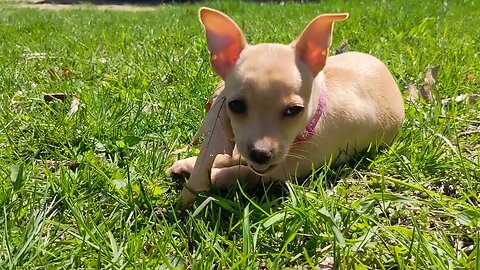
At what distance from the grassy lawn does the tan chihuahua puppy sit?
0.25ft

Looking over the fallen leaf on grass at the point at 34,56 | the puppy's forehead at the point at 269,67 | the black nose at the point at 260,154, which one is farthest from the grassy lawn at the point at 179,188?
the fallen leaf on grass at the point at 34,56

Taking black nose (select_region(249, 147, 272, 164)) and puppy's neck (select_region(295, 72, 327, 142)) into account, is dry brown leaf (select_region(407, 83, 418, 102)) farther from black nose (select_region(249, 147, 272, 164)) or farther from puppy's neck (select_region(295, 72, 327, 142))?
black nose (select_region(249, 147, 272, 164))

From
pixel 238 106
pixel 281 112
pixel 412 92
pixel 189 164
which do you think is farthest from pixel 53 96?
pixel 412 92

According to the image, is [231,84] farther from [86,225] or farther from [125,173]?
[86,225]

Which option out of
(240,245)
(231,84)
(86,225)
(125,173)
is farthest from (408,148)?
(86,225)

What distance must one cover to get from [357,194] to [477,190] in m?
0.41

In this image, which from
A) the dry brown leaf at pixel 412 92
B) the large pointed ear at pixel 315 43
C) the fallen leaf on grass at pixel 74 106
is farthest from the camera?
the dry brown leaf at pixel 412 92

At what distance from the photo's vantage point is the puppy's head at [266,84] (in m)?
1.91

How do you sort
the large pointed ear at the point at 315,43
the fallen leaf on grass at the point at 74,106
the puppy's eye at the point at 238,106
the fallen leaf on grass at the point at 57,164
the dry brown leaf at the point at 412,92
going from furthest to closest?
the dry brown leaf at the point at 412,92 → the fallen leaf on grass at the point at 74,106 → the fallen leaf on grass at the point at 57,164 → the large pointed ear at the point at 315,43 → the puppy's eye at the point at 238,106

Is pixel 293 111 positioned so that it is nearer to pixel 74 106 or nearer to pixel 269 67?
pixel 269 67

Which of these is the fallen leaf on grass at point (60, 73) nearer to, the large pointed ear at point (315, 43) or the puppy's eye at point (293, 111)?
the large pointed ear at point (315, 43)

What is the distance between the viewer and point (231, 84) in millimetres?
2037

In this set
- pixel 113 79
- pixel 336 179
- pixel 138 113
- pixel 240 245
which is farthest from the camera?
pixel 113 79

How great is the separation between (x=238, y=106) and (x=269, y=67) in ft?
0.57
